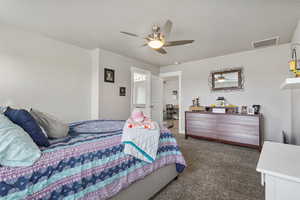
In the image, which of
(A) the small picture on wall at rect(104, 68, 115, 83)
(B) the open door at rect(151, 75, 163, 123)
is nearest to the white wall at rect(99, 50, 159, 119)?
(A) the small picture on wall at rect(104, 68, 115, 83)

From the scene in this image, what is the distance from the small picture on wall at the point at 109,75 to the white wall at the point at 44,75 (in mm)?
422

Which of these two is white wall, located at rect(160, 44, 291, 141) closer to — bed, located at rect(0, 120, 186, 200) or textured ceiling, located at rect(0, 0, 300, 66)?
textured ceiling, located at rect(0, 0, 300, 66)

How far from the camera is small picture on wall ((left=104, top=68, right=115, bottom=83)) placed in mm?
3662

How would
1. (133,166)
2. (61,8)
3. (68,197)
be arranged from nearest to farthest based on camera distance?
(68,197)
(133,166)
(61,8)

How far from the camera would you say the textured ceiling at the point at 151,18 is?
1926 mm

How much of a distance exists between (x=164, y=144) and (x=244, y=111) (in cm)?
292

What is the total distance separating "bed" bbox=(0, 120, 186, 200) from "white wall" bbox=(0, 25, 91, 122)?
2.16 metres

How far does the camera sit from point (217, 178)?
1.98 metres

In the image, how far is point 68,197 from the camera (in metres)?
0.94

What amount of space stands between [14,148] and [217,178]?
2.30 meters

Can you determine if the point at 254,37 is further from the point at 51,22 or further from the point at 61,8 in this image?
the point at 51,22

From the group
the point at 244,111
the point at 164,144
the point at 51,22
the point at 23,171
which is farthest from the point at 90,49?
the point at 244,111

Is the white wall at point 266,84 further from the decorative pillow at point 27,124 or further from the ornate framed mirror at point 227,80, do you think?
the decorative pillow at point 27,124

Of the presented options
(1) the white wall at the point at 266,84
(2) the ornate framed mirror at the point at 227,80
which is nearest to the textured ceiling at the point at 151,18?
(1) the white wall at the point at 266,84
